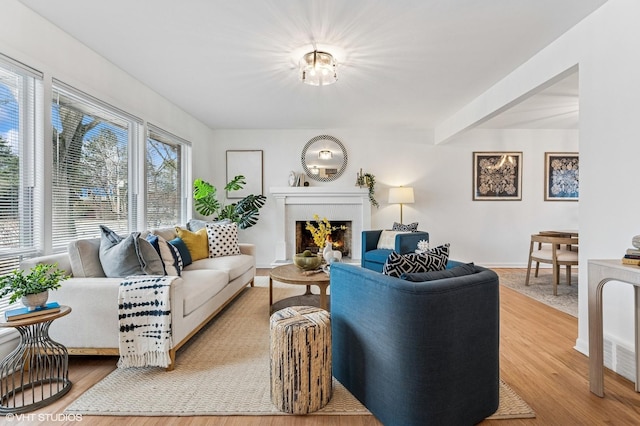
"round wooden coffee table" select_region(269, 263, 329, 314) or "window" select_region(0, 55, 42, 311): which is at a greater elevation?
"window" select_region(0, 55, 42, 311)

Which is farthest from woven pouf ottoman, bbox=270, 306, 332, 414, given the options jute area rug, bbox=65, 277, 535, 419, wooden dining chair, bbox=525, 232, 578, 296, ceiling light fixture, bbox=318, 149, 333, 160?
ceiling light fixture, bbox=318, 149, 333, 160

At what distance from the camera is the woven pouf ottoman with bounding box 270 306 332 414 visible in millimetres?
1608

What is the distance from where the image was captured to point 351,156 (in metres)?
5.60

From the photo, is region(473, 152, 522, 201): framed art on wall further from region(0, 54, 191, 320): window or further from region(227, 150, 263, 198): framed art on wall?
region(0, 54, 191, 320): window

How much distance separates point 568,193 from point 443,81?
12.6ft

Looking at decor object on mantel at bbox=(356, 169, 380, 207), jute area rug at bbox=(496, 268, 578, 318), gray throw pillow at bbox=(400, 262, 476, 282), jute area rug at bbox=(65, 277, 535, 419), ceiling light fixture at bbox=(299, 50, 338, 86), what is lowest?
jute area rug at bbox=(65, 277, 535, 419)

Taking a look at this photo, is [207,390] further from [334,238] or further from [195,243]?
[334,238]

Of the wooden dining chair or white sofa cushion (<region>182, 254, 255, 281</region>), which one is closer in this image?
white sofa cushion (<region>182, 254, 255, 281</region>)

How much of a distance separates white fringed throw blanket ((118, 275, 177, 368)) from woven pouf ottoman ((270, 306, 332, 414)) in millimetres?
867

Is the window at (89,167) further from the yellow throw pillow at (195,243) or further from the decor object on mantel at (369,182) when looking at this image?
the decor object on mantel at (369,182)

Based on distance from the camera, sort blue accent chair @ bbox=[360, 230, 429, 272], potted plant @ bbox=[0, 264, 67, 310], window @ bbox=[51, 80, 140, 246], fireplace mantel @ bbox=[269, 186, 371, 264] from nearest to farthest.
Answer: potted plant @ bbox=[0, 264, 67, 310] < window @ bbox=[51, 80, 140, 246] < blue accent chair @ bbox=[360, 230, 429, 272] < fireplace mantel @ bbox=[269, 186, 371, 264]

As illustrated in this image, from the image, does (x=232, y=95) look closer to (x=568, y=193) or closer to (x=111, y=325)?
(x=111, y=325)

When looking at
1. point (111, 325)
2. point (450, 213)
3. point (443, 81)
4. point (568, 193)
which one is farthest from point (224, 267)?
point (568, 193)

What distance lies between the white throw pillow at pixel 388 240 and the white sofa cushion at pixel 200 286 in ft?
7.33
